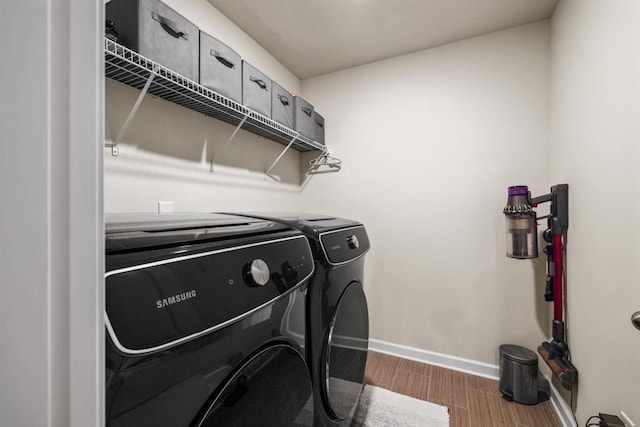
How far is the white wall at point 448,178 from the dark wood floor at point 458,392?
170 millimetres

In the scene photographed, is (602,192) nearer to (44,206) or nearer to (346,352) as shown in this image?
(346,352)

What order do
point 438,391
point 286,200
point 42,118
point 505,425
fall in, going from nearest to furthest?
point 42,118 → point 505,425 → point 438,391 → point 286,200

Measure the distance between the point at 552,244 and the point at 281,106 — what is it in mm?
1903

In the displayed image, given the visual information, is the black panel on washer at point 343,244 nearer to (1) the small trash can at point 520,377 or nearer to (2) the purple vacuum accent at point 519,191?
(2) the purple vacuum accent at point 519,191

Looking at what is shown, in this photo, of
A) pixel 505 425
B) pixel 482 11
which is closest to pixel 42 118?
pixel 505 425

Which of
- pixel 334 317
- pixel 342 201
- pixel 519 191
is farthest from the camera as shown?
pixel 342 201

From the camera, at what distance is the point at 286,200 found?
2520 millimetres

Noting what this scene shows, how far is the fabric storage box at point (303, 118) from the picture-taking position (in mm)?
2072

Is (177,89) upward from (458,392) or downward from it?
upward

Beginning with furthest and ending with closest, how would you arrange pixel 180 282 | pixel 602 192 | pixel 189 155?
pixel 189 155, pixel 602 192, pixel 180 282

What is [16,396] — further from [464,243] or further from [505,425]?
[464,243]

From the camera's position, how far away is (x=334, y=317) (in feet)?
3.54

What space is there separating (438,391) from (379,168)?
65.6 inches

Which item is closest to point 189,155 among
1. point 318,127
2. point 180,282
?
point 318,127
